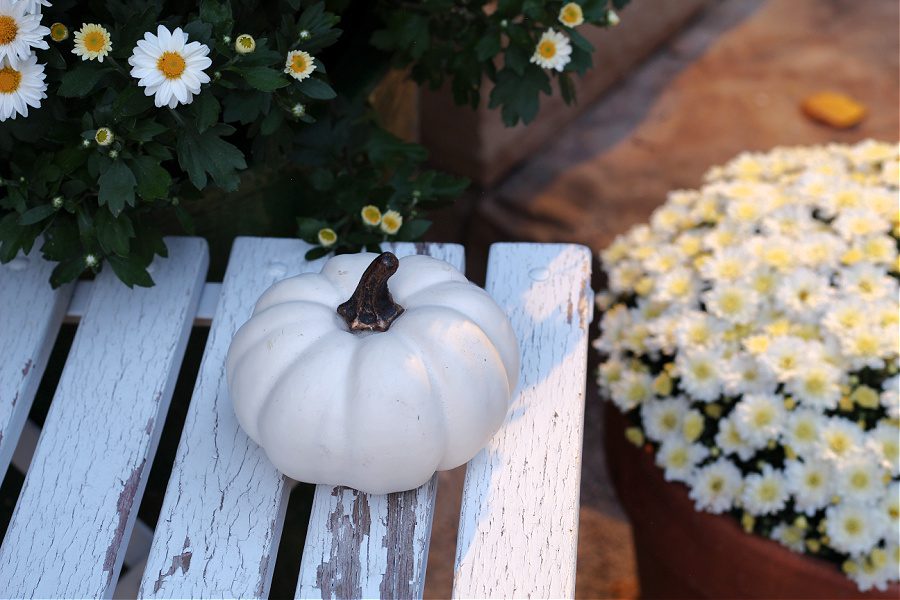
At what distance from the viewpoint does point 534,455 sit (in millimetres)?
→ 1051

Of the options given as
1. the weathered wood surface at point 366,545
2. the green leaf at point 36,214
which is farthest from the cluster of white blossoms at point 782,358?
the green leaf at point 36,214

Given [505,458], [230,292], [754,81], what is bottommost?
[505,458]

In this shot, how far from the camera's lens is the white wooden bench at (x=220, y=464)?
977 mm

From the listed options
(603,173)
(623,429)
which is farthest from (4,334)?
(603,173)

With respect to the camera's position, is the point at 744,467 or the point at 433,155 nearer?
the point at 744,467

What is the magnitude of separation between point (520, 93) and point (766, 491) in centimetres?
62

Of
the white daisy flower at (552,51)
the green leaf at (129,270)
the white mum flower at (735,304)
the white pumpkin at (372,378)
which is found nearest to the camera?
the white pumpkin at (372,378)

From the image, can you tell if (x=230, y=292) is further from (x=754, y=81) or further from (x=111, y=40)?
(x=754, y=81)

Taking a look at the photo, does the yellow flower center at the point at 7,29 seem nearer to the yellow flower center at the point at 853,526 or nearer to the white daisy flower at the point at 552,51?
the white daisy flower at the point at 552,51

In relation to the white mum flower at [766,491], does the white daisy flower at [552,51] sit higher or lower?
higher

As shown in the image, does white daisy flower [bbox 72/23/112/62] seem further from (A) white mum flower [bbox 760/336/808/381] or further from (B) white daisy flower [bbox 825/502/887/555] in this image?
(B) white daisy flower [bbox 825/502/887/555]

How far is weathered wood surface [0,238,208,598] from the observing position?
999mm

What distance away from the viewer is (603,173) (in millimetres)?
2570

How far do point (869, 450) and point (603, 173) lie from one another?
4.58ft
